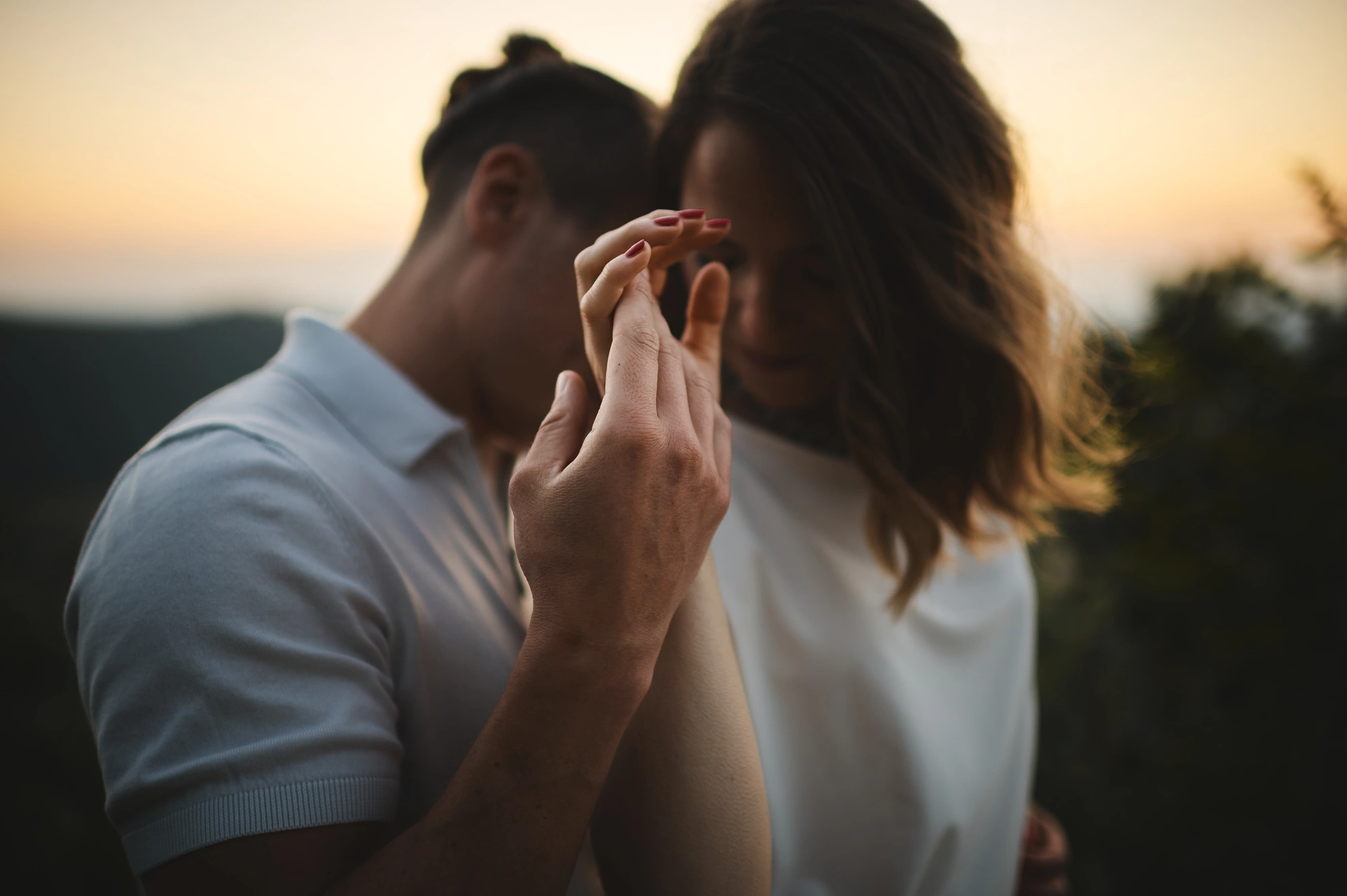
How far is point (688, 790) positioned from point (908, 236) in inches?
43.4

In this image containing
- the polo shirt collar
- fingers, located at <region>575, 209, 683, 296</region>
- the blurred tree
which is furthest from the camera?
the blurred tree

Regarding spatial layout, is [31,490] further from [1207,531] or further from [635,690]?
[1207,531]

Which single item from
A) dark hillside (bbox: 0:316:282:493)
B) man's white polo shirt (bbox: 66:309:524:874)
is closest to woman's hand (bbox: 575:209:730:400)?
man's white polo shirt (bbox: 66:309:524:874)

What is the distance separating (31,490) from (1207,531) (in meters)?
4.31

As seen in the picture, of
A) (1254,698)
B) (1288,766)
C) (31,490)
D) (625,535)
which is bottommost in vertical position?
(31,490)

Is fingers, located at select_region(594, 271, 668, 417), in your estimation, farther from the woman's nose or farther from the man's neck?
the man's neck

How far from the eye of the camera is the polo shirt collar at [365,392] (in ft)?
4.67

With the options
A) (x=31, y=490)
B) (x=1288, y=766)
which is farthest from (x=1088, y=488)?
(x=31, y=490)

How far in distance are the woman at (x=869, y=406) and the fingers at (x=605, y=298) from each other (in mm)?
171

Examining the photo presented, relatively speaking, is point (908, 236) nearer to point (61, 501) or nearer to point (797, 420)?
point (797, 420)

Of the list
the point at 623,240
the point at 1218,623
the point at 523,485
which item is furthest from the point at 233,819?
the point at 1218,623

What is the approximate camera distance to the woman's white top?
152cm

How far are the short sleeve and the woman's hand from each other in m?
0.52

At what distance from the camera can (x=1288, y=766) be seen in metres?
2.14
